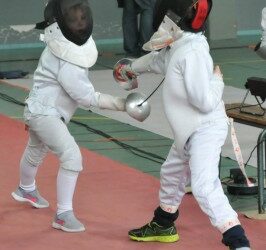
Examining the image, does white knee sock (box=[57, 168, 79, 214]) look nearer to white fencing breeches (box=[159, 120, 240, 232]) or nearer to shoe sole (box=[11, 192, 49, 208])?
shoe sole (box=[11, 192, 49, 208])

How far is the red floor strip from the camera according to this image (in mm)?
5512

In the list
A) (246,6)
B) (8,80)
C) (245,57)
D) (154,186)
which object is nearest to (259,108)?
(154,186)

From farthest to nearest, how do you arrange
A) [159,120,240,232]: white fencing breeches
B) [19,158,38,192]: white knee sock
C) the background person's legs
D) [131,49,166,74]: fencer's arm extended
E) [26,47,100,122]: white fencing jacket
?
the background person's legs → [19,158,38,192]: white knee sock → [26,47,100,122]: white fencing jacket → [131,49,166,74]: fencer's arm extended → [159,120,240,232]: white fencing breeches

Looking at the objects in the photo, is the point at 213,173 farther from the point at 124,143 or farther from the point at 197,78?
the point at 124,143

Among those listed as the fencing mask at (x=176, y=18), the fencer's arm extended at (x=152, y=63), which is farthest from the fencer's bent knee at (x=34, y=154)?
the fencing mask at (x=176, y=18)

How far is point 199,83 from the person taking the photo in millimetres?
5047

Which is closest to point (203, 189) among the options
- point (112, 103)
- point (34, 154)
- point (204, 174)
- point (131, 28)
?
point (204, 174)

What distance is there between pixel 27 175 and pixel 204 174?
1.61m

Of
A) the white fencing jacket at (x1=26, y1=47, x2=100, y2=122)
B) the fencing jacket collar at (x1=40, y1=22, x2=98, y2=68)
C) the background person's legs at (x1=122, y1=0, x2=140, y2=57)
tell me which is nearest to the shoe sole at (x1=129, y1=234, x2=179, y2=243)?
the white fencing jacket at (x1=26, y1=47, x2=100, y2=122)

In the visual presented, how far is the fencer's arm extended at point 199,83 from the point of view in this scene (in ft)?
16.6

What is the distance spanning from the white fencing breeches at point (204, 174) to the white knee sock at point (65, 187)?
2.01 ft

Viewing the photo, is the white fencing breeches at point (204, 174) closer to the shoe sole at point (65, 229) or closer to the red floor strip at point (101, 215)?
the red floor strip at point (101, 215)

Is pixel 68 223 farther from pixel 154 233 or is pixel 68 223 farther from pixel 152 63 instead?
pixel 152 63

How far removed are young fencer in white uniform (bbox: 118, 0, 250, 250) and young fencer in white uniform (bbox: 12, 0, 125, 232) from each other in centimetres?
A: 51
